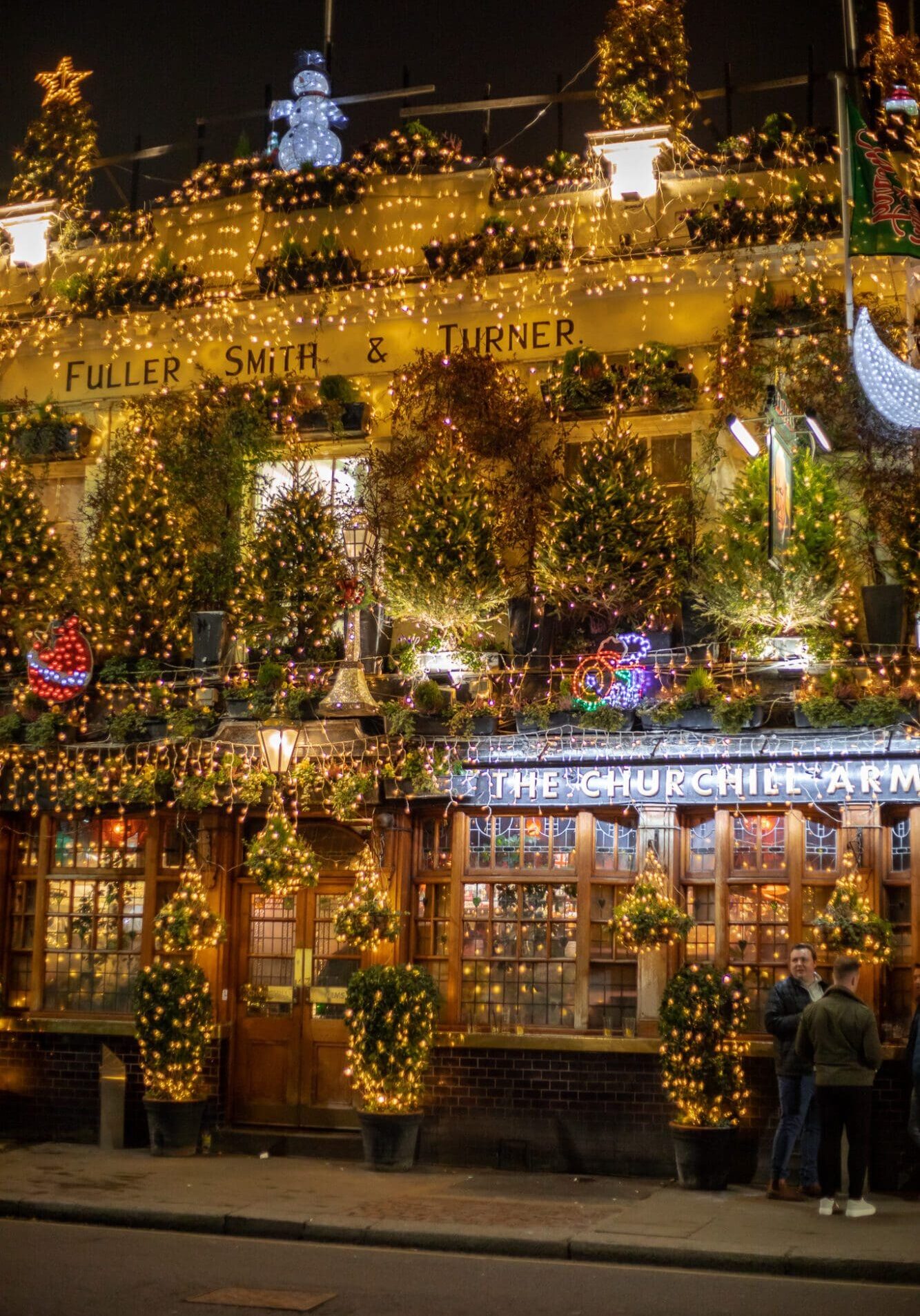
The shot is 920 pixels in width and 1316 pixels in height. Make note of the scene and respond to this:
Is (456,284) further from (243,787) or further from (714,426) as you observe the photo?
(243,787)

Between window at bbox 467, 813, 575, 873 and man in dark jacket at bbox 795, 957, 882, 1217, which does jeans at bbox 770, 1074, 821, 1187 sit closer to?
man in dark jacket at bbox 795, 957, 882, 1217

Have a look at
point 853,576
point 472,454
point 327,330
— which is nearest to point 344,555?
point 472,454

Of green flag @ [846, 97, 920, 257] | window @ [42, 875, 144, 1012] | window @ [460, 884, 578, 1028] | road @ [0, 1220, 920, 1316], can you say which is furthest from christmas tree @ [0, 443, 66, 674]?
green flag @ [846, 97, 920, 257]

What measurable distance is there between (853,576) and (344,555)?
501 cm

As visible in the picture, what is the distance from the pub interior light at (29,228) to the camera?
18312 mm

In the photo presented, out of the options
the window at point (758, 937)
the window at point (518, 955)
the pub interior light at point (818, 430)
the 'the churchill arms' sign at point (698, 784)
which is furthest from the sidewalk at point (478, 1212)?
the pub interior light at point (818, 430)

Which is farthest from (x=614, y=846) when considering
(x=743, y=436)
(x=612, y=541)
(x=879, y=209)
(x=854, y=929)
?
(x=879, y=209)

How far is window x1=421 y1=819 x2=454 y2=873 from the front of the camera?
1510cm

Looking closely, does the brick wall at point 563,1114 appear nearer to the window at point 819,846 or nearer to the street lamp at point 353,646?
the window at point 819,846

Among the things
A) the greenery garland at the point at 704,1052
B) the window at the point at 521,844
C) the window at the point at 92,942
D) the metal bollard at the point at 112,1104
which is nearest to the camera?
the greenery garland at the point at 704,1052

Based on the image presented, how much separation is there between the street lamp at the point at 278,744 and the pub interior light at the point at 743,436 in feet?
15.9

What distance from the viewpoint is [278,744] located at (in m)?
14.8

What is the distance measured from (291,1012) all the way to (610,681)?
15.6ft

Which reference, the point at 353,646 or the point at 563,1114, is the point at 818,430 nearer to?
the point at 353,646
